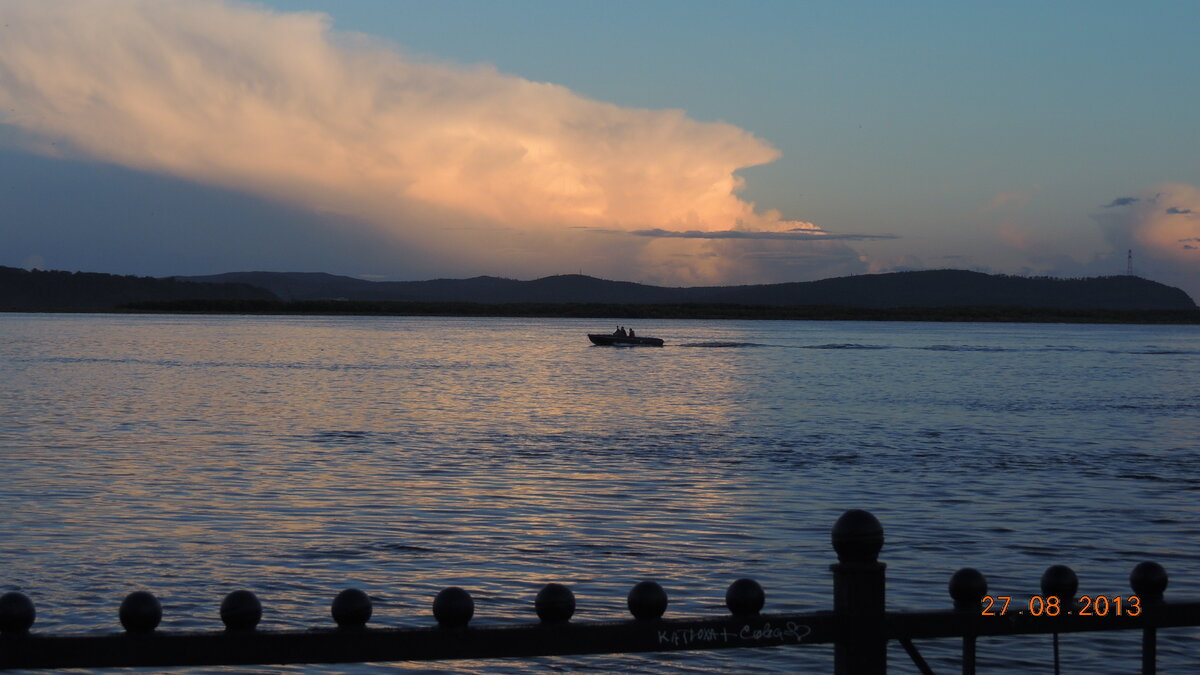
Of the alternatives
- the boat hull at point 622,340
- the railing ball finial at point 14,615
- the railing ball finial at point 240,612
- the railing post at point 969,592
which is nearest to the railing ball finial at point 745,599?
the railing post at point 969,592

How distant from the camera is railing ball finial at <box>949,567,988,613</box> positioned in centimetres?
401

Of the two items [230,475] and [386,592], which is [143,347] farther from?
[386,592]

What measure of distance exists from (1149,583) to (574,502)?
14.9m

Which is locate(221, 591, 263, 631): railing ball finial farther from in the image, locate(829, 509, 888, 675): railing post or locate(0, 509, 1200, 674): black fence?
locate(829, 509, 888, 675): railing post

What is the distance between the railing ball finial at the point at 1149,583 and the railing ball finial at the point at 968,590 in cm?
57

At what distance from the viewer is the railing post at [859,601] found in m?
3.83

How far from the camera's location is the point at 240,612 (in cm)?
361

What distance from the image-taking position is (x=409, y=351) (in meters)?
106

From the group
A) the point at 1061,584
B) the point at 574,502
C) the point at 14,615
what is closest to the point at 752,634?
the point at 1061,584

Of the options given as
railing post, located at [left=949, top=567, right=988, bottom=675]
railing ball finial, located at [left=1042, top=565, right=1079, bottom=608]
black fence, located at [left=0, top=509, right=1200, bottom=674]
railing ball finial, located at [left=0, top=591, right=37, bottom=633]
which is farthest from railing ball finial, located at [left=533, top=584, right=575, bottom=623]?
railing ball finial, located at [left=1042, top=565, right=1079, bottom=608]

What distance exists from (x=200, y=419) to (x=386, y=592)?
25347mm

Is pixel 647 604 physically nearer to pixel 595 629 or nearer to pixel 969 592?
pixel 595 629

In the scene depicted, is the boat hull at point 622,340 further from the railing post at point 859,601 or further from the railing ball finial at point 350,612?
the railing ball finial at point 350,612

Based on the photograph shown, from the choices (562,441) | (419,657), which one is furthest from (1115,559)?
(562,441)
